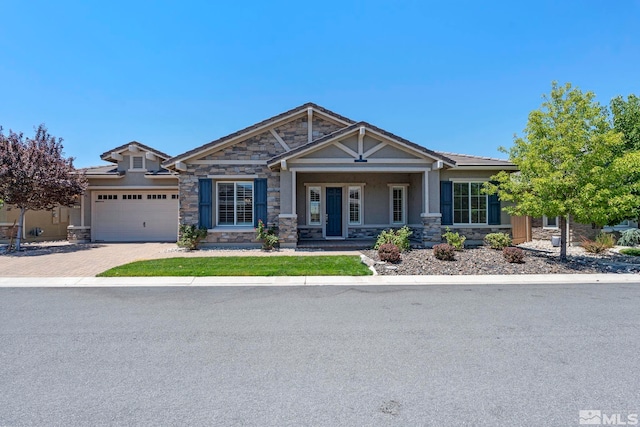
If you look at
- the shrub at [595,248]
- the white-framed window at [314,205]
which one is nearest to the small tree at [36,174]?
the white-framed window at [314,205]

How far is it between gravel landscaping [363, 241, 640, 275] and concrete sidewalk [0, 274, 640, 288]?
2.04ft

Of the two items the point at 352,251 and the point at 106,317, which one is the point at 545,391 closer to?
the point at 106,317

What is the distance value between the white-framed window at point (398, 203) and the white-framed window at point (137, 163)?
12.8 metres

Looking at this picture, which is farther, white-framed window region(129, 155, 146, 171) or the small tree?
white-framed window region(129, 155, 146, 171)

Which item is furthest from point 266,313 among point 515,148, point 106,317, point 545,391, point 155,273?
point 515,148

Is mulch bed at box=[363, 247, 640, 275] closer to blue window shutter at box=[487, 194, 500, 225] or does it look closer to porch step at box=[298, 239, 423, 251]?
porch step at box=[298, 239, 423, 251]

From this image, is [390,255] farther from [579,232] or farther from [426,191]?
[579,232]

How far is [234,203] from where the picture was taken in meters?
15.1

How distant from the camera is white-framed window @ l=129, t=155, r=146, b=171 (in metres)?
18.0

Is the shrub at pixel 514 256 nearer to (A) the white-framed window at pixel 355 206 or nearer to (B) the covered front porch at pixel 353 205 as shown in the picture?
(B) the covered front porch at pixel 353 205

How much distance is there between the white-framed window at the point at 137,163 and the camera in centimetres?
1795

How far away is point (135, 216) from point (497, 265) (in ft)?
56.5

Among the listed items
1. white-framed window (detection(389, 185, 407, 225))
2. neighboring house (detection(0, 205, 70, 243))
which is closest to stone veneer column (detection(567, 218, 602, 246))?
white-framed window (detection(389, 185, 407, 225))

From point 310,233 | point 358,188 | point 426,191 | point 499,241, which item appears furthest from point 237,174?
point 499,241
